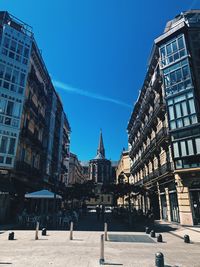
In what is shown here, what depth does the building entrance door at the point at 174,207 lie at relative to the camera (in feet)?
73.3

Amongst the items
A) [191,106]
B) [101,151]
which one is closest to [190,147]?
[191,106]

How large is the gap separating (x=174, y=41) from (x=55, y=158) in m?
27.7

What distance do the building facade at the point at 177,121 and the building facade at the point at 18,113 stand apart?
13044mm

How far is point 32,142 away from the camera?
92.4ft

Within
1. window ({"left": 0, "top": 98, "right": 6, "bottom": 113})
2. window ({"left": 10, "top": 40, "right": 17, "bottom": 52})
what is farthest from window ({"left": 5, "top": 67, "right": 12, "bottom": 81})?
window ({"left": 10, "top": 40, "right": 17, "bottom": 52})

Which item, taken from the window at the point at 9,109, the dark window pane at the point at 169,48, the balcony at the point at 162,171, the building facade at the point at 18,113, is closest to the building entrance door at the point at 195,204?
the balcony at the point at 162,171

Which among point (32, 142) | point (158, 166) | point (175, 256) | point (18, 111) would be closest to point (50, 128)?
point (32, 142)

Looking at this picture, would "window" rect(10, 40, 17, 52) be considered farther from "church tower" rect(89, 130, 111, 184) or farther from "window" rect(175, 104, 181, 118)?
"church tower" rect(89, 130, 111, 184)

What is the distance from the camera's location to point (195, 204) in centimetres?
2023

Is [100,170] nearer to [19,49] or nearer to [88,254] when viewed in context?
[19,49]

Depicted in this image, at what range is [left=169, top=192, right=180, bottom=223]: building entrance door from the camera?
22.3 meters

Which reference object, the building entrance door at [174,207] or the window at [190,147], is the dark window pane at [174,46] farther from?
the building entrance door at [174,207]

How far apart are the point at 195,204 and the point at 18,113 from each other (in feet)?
67.8

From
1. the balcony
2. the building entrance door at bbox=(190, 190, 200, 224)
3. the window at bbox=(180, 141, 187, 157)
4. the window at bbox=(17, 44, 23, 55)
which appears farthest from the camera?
the window at bbox=(17, 44, 23, 55)
